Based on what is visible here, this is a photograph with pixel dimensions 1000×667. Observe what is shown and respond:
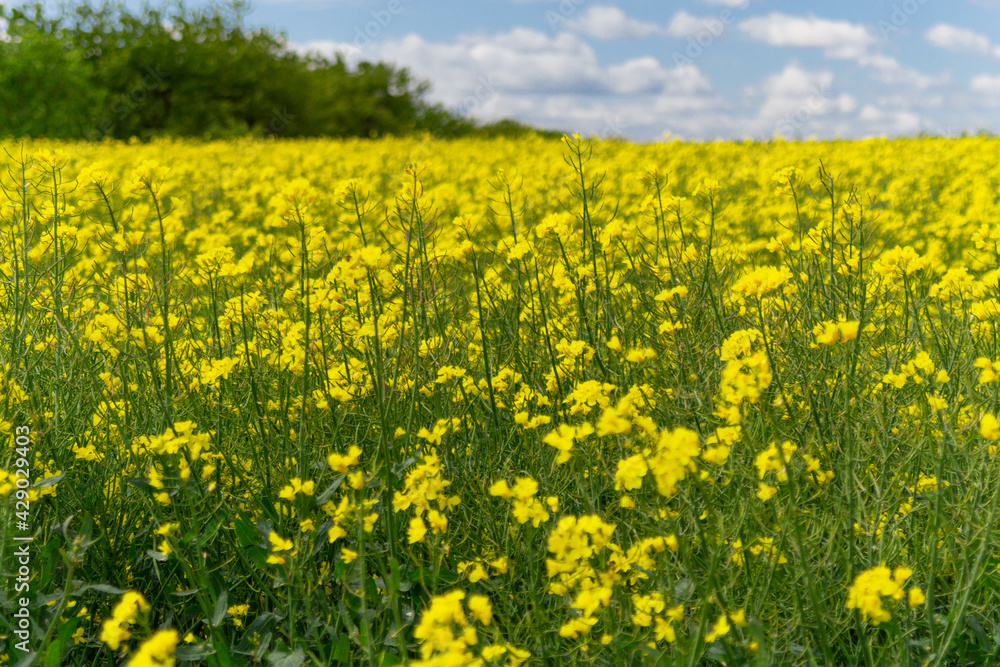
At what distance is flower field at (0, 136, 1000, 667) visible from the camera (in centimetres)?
148

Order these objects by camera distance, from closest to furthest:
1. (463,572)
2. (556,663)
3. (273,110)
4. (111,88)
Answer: (556,663), (463,572), (111,88), (273,110)

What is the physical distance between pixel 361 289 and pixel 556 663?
1.25 metres

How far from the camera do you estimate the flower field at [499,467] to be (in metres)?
1.48

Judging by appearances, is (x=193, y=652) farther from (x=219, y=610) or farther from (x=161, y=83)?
(x=161, y=83)

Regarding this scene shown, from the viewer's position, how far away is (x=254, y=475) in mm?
2061

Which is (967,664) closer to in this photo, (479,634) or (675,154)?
(479,634)

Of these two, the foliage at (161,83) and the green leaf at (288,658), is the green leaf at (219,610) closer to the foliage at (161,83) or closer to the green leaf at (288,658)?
the green leaf at (288,658)

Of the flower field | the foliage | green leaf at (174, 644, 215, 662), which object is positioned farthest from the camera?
the foliage

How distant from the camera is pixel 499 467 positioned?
2135 millimetres

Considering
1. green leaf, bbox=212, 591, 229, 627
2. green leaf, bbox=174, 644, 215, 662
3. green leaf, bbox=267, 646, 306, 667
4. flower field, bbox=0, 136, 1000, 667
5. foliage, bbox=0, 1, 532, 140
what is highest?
foliage, bbox=0, 1, 532, 140

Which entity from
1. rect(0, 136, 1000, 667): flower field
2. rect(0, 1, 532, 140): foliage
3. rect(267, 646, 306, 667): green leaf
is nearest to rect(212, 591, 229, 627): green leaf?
rect(0, 136, 1000, 667): flower field

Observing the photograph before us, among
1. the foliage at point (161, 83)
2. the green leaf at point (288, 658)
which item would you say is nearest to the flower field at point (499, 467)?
the green leaf at point (288, 658)

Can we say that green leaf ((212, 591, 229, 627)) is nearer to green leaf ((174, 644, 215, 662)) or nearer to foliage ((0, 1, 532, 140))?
green leaf ((174, 644, 215, 662))

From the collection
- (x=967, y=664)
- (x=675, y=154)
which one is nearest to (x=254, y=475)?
(x=967, y=664)
